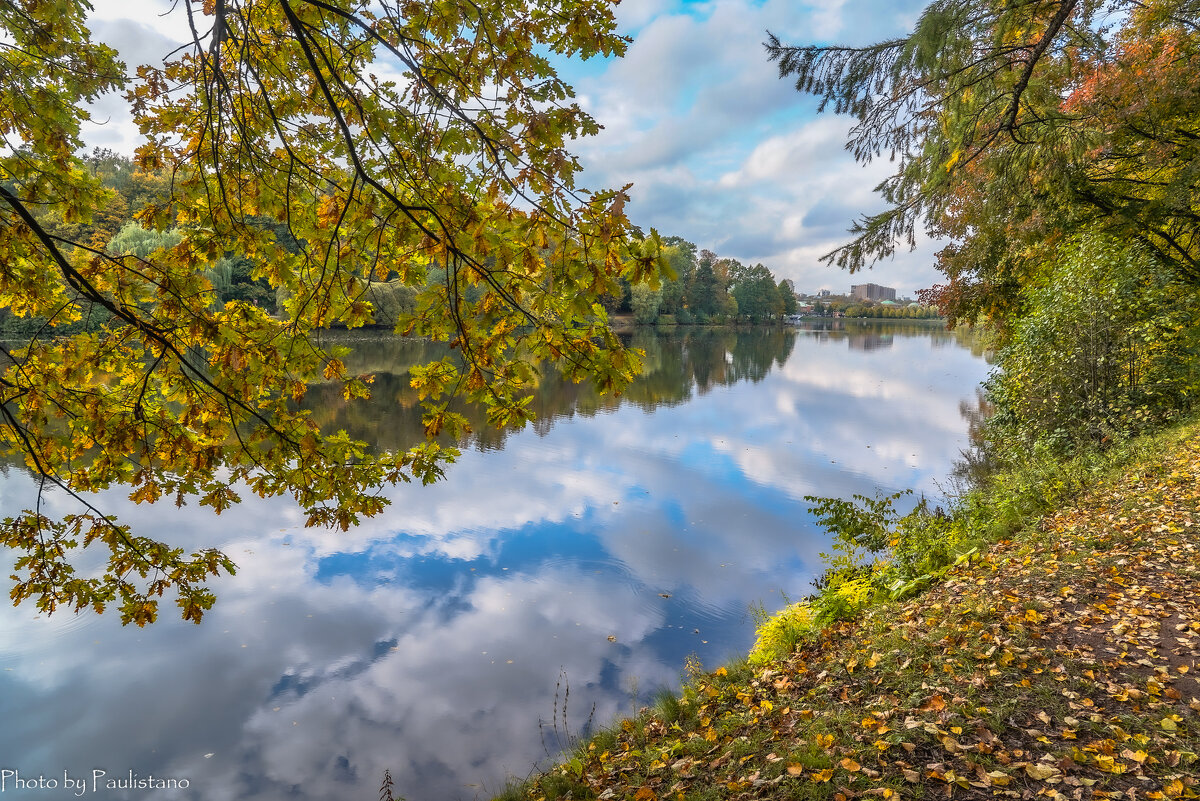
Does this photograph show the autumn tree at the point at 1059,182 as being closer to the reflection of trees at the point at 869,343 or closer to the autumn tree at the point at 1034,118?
the autumn tree at the point at 1034,118

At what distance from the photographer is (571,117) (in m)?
2.66

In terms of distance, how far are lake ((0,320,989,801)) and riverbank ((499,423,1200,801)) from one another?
1325 mm

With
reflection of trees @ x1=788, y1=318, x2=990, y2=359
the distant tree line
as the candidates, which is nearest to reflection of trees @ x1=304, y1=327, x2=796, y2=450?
reflection of trees @ x1=788, y1=318, x2=990, y2=359

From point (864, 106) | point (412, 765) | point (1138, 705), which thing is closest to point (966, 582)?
point (1138, 705)

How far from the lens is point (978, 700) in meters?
3.63

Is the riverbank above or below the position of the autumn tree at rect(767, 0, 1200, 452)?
below

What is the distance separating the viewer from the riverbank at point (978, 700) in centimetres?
303

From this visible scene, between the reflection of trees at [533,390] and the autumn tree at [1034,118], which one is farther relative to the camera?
the reflection of trees at [533,390]

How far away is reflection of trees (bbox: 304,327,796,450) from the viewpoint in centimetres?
1803

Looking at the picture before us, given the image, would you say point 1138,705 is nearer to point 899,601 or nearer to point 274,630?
point 899,601

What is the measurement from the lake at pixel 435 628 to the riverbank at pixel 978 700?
1325 millimetres

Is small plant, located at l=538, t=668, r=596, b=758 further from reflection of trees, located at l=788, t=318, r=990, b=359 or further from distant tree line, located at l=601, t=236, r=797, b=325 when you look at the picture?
distant tree line, located at l=601, t=236, r=797, b=325

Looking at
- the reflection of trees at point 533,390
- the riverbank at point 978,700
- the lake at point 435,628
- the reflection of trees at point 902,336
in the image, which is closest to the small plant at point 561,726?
the lake at point 435,628

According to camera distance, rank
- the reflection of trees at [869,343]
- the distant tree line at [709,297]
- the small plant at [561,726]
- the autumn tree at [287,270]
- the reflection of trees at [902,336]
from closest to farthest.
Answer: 1. the autumn tree at [287,270]
2. the small plant at [561,726]
3. the reflection of trees at [902,336]
4. the reflection of trees at [869,343]
5. the distant tree line at [709,297]
